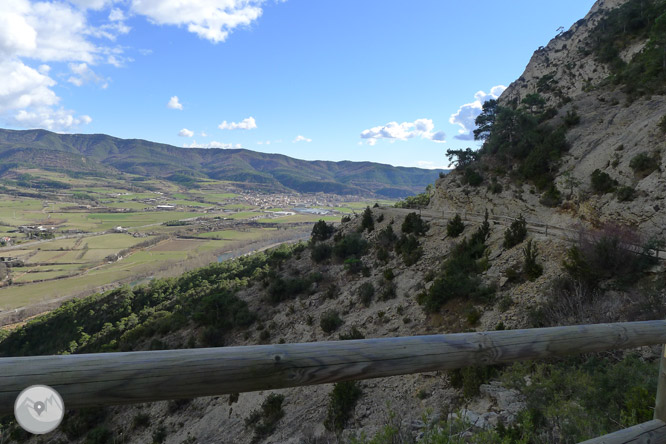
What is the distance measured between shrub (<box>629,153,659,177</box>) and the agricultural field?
65904 millimetres

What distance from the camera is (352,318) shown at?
15586 mm

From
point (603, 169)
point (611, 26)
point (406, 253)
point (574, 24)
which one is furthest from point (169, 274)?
point (574, 24)

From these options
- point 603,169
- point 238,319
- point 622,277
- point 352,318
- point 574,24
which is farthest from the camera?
point 574,24

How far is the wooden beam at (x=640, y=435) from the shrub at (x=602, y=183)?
59.8ft

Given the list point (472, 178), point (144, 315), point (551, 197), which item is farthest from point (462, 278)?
point (144, 315)

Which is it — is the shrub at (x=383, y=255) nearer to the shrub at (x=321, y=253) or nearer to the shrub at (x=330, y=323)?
the shrub at (x=321, y=253)

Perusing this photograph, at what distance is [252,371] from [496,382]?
7.33 metres

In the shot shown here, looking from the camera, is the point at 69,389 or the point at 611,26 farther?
the point at 611,26

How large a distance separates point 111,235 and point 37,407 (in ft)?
394

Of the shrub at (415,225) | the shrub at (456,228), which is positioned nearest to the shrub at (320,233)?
the shrub at (415,225)

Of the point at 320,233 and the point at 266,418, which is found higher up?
the point at 320,233

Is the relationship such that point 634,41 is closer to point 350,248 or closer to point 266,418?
point 350,248

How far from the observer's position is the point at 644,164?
15.5 meters

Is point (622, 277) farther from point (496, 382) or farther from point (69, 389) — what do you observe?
point (69, 389)
